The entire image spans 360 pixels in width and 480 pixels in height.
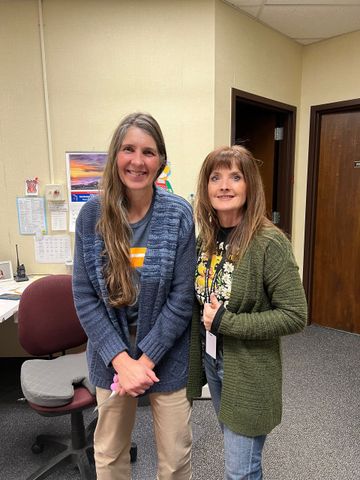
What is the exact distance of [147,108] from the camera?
7.97 feet

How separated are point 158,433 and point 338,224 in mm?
2687

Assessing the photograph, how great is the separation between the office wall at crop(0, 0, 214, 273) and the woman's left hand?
5.13 feet

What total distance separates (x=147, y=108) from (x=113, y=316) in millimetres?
1717

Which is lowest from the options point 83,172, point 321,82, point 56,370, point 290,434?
point 290,434

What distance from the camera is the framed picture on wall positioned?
96.5 inches

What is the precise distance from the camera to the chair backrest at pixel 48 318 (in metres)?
1.74

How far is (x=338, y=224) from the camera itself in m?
3.27

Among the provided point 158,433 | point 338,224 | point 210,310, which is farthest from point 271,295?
point 338,224

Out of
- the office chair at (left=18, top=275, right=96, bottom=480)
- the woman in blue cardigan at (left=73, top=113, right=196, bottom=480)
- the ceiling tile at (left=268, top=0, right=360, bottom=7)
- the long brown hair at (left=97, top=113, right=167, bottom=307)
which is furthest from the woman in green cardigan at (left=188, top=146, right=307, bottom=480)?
the ceiling tile at (left=268, top=0, right=360, bottom=7)

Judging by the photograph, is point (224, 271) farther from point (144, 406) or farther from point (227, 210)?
point (144, 406)

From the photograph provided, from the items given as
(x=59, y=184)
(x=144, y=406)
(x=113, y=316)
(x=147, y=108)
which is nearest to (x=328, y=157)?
(x=147, y=108)

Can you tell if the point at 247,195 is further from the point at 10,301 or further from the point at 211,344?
the point at 10,301

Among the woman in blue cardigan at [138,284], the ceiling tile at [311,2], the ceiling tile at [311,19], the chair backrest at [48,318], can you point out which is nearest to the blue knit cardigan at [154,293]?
the woman in blue cardigan at [138,284]

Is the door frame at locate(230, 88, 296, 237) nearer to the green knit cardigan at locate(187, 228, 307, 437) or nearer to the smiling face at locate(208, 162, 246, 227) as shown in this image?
the smiling face at locate(208, 162, 246, 227)
